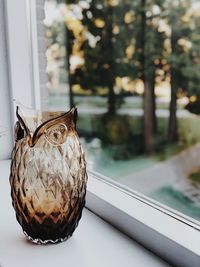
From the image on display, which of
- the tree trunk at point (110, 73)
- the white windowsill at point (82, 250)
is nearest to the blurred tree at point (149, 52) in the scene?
the tree trunk at point (110, 73)

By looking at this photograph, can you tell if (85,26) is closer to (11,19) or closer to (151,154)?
(151,154)

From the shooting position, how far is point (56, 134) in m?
0.61

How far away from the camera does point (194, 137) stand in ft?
10.2

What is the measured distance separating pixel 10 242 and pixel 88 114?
316 cm

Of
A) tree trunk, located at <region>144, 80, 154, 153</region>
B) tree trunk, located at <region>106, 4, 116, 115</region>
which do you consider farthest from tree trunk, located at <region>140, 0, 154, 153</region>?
tree trunk, located at <region>106, 4, 116, 115</region>

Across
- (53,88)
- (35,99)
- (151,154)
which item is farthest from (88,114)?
(35,99)

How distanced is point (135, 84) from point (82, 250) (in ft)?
9.97

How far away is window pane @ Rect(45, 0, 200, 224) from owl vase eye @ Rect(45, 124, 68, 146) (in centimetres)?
239

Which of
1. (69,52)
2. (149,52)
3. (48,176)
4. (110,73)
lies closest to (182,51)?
(149,52)

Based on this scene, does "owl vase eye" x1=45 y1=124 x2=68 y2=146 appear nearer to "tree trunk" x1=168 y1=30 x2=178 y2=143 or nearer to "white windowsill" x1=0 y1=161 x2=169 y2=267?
"white windowsill" x1=0 y1=161 x2=169 y2=267

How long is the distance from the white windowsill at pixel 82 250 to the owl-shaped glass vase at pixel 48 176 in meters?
0.03

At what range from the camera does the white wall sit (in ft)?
4.01

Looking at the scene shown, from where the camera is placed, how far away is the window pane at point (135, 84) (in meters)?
3.08

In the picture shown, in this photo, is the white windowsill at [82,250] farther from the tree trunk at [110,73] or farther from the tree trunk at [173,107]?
the tree trunk at [110,73]
